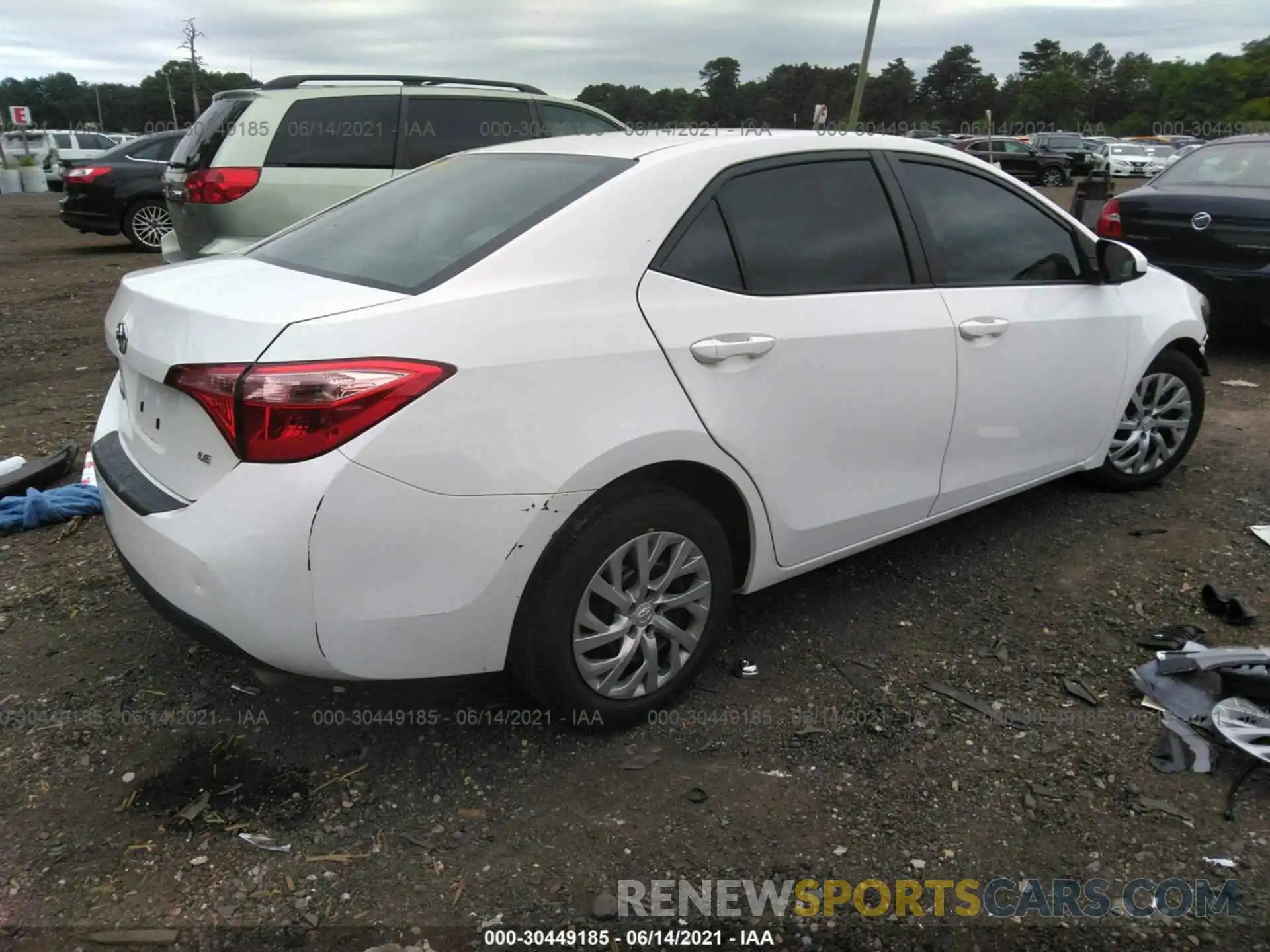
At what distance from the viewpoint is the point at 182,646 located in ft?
10.5

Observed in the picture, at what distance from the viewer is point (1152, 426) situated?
14.8ft

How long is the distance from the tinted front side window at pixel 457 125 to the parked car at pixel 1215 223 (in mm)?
4646


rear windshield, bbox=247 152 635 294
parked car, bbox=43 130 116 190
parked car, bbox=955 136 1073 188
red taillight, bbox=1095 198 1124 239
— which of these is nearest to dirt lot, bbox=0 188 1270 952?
rear windshield, bbox=247 152 635 294

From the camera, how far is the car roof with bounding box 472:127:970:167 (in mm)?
2908

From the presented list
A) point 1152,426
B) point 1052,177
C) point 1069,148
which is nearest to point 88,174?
point 1152,426

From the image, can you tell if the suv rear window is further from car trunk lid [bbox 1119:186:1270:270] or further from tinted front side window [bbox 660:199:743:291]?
car trunk lid [bbox 1119:186:1270:270]

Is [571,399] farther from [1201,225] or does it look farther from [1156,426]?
[1201,225]

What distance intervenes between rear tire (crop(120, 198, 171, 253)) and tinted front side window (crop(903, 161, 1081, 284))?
12308 mm

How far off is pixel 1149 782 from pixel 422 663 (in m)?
1.96

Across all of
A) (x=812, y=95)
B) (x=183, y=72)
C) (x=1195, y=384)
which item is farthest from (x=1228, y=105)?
(x=1195, y=384)

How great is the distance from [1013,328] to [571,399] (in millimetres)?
1932

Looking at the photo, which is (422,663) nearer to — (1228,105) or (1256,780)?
(1256,780)

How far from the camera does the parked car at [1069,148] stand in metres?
33.9

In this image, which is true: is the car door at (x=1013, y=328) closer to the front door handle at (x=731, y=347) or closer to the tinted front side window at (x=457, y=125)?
the front door handle at (x=731, y=347)
